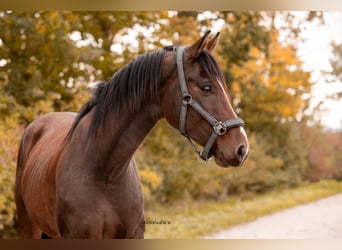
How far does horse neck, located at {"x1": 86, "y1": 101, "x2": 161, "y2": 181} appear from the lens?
203 cm

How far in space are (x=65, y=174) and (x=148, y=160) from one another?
14.1 feet

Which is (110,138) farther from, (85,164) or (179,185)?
(179,185)

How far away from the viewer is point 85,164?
81.9 inches

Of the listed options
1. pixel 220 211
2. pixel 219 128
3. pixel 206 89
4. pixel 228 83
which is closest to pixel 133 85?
pixel 206 89

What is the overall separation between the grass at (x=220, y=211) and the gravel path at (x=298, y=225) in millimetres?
184

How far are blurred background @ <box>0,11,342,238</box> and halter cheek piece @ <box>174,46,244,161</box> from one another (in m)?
2.87

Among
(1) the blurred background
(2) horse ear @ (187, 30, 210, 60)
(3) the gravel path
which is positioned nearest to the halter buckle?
(2) horse ear @ (187, 30, 210, 60)

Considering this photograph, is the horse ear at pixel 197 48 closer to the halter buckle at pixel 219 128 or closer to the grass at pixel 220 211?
the halter buckle at pixel 219 128

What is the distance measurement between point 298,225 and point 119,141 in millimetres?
4508

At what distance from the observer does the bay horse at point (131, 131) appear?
6.04ft

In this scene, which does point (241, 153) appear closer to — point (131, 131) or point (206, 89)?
point (206, 89)

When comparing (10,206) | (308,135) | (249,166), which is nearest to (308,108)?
(308,135)

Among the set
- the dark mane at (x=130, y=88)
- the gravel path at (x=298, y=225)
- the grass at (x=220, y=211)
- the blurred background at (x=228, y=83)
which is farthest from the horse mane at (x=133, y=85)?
the gravel path at (x=298, y=225)

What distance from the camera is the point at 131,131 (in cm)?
204
